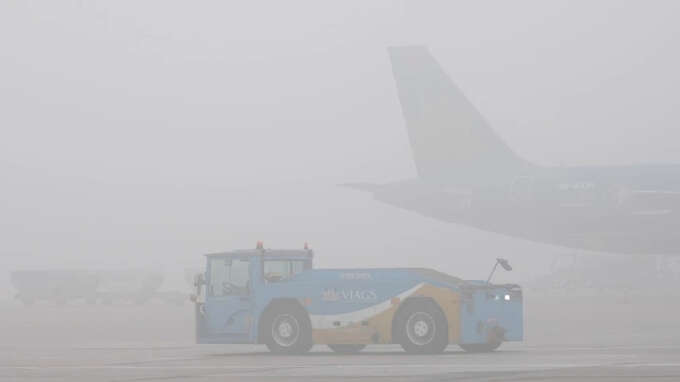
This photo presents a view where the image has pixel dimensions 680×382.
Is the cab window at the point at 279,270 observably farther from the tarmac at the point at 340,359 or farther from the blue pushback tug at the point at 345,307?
the tarmac at the point at 340,359

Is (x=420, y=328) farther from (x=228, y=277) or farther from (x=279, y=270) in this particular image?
(x=228, y=277)

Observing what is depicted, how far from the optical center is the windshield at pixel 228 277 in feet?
97.6

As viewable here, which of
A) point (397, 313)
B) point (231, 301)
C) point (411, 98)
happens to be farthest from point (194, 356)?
point (411, 98)

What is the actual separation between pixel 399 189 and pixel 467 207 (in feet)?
12.0

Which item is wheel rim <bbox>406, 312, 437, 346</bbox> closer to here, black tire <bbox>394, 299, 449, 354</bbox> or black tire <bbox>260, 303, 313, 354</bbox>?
black tire <bbox>394, 299, 449, 354</bbox>

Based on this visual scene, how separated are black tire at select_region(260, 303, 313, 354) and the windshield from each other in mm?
954

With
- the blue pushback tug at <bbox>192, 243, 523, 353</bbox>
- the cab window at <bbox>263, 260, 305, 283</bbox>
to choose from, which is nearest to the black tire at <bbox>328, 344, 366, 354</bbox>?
the blue pushback tug at <bbox>192, 243, 523, 353</bbox>

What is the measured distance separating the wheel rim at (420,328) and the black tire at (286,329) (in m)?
2.27

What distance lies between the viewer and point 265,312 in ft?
95.4

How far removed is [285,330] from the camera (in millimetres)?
28906

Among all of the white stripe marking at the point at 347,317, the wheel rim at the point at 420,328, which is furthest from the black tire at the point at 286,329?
the wheel rim at the point at 420,328

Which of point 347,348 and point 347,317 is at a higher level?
point 347,317

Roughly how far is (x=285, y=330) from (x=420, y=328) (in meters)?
3.10

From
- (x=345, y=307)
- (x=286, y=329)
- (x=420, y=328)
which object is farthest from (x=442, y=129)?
(x=420, y=328)
